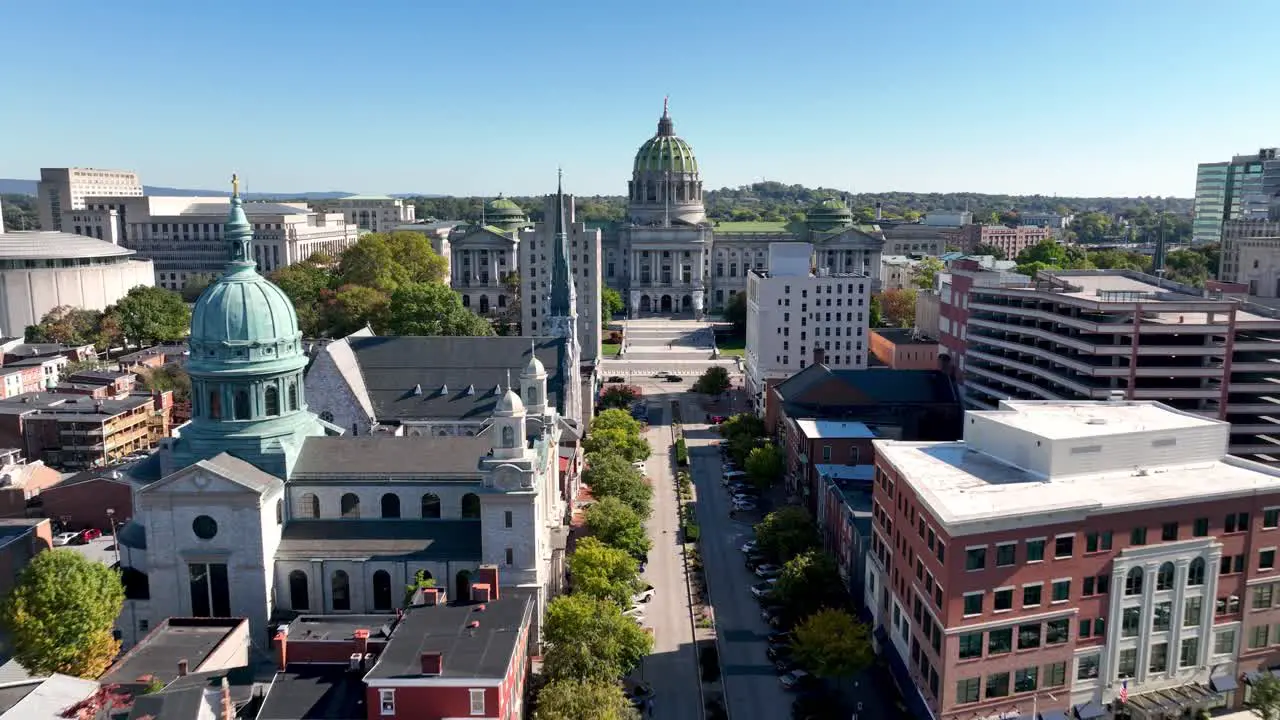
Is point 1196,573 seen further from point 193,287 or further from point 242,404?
point 193,287

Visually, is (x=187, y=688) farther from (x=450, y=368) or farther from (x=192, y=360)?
(x=450, y=368)

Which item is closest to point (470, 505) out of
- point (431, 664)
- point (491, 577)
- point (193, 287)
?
point (491, 577)

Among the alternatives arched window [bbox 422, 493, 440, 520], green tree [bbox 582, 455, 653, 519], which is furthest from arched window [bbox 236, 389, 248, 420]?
green tree [bbox 582, 455, 653, 519]

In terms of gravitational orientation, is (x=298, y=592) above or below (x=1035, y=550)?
below

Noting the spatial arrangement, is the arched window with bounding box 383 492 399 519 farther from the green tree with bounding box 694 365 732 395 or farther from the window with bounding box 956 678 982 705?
the green tree with bounding box 694 365 732 395

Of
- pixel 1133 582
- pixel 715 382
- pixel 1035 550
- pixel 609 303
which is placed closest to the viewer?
pixel 1035 550

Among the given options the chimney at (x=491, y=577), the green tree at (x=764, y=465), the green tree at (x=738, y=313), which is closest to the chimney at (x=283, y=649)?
the chimney at (x=491, y=577)
